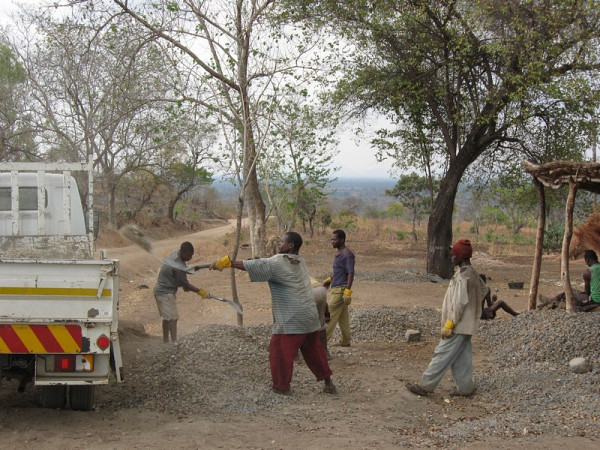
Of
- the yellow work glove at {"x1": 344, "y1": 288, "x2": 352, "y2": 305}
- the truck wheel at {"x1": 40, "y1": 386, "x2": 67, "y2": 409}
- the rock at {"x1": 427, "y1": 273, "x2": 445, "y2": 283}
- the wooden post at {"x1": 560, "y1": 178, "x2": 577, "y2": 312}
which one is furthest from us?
the rock at {"x1": 427, "y1": 273, "x2": 445, "y2": 283}

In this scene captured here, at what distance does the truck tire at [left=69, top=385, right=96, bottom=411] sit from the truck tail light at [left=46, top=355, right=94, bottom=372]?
0.42 metres

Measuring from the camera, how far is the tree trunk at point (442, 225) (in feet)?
55.6

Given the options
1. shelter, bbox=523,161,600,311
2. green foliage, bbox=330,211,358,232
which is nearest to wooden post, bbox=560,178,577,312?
shelter, bbox=523,161,600,311

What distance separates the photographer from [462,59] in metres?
14.8

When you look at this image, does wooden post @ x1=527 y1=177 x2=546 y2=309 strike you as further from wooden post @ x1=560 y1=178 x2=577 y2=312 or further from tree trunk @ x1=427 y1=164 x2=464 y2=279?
tree trunk @ x1=427 y1=164 x2=464 y2=279

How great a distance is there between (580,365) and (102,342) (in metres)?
4.78

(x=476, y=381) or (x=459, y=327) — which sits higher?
(x=459, y=327)

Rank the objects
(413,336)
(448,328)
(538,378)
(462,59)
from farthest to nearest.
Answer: (462,59) → (413,336) → (538,378) → (448,328)

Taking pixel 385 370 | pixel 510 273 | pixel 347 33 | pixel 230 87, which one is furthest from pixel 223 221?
pixel 385 370

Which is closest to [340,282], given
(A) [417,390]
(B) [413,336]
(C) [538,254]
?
(B) [413,336]

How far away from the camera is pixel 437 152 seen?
18.7 m

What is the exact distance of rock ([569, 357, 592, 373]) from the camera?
6.71 m

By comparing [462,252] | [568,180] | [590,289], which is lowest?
[590,289]

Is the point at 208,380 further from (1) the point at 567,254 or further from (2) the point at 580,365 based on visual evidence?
(1) the point at 567,254
